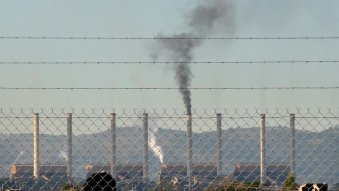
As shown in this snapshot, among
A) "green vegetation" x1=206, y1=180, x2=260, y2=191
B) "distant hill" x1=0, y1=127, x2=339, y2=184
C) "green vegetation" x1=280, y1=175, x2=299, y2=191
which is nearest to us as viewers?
"distant hill" x1=0, y1=127, x2=339, y2=184

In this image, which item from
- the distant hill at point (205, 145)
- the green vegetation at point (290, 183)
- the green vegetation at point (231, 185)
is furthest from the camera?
the green vegetation at point (290, 183)

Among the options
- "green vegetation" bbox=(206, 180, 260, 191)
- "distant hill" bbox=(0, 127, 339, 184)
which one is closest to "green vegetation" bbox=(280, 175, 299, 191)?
"distant hill" bbox=(0, 127, 339, 184)

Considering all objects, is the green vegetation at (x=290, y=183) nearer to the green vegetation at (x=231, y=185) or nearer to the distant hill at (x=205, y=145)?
the distant hill at (x=205, y=145)

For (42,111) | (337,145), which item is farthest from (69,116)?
(337,145)

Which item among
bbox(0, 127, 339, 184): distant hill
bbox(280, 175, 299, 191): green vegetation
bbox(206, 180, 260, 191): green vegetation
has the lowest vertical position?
bbox(206, 180, 260, 191): green vegetation

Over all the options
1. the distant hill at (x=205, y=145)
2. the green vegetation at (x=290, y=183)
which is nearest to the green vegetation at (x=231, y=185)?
the distant hill at (x=205, y=145)

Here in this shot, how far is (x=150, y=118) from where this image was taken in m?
9.45

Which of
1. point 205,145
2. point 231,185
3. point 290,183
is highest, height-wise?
point 205,145

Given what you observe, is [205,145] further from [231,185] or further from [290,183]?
[290,183]

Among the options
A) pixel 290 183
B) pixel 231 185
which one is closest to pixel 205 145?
pixel 231 185

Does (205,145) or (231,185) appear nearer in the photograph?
(205,145)

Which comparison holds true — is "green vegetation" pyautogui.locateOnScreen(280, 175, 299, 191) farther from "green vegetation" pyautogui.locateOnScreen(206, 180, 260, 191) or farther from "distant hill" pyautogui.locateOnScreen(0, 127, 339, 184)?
"green vegetation" pyautogui.locateOnScreen(206, 180, 260, 191)

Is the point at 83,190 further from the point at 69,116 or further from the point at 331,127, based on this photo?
the point at 331,127

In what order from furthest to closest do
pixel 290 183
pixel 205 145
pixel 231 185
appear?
pixel 290 183, pixel 231 185, pixel 205 145
